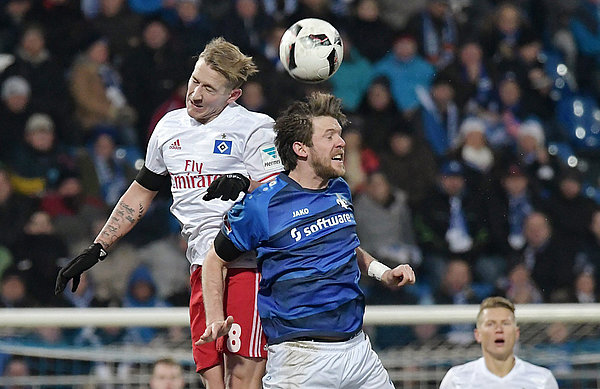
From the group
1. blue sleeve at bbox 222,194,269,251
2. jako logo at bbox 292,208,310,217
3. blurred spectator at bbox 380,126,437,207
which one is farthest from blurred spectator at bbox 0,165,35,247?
jako logo at bbox 292,208,310,217

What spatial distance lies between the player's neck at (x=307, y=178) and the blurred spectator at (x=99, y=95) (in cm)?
508

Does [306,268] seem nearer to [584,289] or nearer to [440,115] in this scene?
[584,289]

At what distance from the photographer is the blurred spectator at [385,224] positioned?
348 inches

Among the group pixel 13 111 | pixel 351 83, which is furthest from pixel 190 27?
pixel 13 111

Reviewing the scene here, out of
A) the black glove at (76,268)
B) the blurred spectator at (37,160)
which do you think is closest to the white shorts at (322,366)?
the black glove at (76,268)

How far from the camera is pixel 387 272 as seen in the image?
14.4 ft

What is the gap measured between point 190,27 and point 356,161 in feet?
6.48

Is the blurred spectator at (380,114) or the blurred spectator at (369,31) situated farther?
the blurred spectator at (369,31)

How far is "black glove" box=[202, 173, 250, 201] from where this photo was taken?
4.55 m

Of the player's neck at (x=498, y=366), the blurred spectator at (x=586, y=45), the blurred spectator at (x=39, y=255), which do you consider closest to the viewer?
the player's neck at (x=498, y=366)

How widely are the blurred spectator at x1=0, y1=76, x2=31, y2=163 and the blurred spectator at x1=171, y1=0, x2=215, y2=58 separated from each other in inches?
55.1

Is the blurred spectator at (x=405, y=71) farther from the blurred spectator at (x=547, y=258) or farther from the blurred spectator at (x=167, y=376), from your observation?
the blurred spectator at (x=167, y=376)

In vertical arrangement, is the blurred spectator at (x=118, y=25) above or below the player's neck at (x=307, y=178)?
above

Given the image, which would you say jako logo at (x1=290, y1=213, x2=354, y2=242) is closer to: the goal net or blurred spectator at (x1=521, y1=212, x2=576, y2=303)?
the goal net
